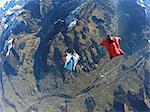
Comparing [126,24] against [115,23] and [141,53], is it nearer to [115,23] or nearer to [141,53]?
[115,23]

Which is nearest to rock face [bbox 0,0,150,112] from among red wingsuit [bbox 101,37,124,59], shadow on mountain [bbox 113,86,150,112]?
shadow on mountain [bbox 113,86,150,112]

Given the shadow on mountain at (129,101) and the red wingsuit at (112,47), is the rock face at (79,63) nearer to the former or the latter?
the shadow on mountain at (129,101)

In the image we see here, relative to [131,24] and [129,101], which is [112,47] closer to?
[131,24]

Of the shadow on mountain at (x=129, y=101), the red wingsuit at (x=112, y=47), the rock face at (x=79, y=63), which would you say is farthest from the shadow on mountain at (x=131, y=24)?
the red wingsuit at (x=112, y=47)

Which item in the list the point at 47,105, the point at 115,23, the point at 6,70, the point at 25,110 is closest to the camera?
the point at 6,70

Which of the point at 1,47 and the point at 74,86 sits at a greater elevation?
the point at 1,47

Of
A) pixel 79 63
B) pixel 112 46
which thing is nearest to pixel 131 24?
pixel 79 63

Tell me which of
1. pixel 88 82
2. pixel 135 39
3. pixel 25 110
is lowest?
pixel 88 82

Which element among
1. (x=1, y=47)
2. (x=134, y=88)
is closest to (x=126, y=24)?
(x=134, y=88)

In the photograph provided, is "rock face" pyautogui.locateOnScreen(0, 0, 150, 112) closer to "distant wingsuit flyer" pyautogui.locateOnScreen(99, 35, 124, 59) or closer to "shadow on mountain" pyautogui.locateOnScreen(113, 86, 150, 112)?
"shadow on mountain" pyautogui.locateOnScreen(113, 86, 150, 112)
